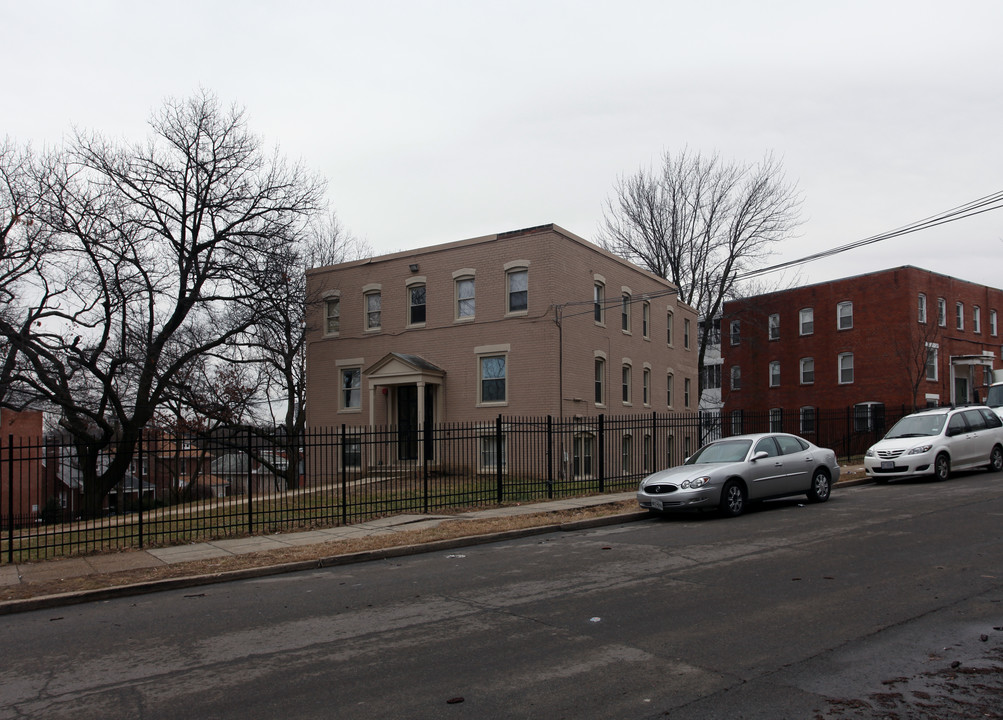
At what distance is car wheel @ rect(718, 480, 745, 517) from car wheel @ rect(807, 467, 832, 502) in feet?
6.98

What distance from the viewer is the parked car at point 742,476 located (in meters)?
13.9

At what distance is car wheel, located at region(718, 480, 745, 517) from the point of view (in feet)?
46.0

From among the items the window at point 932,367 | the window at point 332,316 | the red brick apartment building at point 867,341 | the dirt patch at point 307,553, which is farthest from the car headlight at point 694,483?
the window at point 932,367

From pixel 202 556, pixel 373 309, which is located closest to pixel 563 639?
pixel 202 556

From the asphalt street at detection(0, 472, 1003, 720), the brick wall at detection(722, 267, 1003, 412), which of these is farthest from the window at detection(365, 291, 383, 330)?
the brick wall at detection(722, 267, 1003, 412)

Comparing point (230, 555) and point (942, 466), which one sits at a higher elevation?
point (942, 466)

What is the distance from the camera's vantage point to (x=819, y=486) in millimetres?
15586

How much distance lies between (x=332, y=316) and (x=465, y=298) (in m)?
6.40

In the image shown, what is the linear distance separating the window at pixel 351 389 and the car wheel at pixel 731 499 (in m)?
18.2

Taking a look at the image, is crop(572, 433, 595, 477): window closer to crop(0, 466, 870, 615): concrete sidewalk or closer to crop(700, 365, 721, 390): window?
crop(0, 466, 870, 615): concrete sidewalk

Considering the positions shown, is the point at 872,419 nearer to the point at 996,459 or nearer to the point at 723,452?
the point at 996,459

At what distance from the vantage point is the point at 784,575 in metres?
8.86

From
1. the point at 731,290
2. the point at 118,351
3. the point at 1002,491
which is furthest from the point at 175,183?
the point at 731,290

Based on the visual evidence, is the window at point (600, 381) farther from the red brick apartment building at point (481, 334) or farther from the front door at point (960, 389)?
the front door at point (960, 389)
